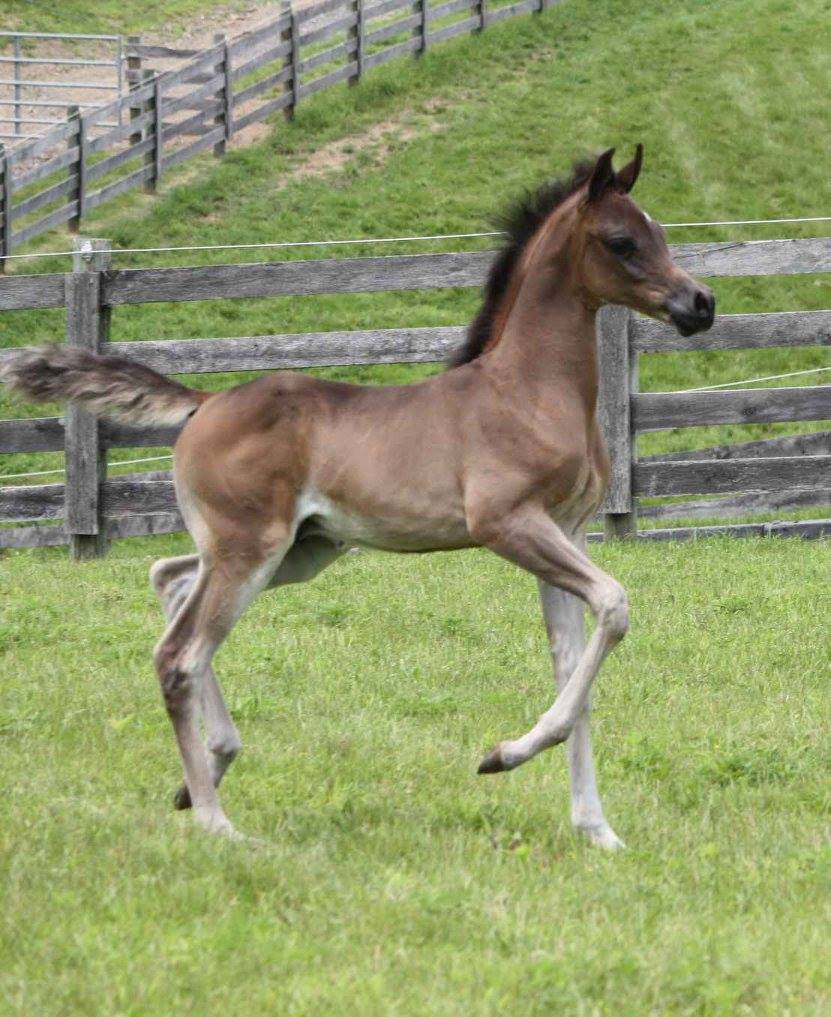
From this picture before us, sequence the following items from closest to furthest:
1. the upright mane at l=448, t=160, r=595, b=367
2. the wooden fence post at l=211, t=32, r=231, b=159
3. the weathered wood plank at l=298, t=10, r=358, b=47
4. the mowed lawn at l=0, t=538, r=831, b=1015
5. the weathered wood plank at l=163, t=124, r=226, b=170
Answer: the mowed lawn at l=0, t=538, r=831, b=1015
the upright mane at l=448, t=160, r=595, b=367
the weathered wood plank at l=163, t=124, r=226, b=170
the wooden fence post at l=211, t=32, r=231, b=159
the weathered wood plank at l=298, t=10, r=358, b=47

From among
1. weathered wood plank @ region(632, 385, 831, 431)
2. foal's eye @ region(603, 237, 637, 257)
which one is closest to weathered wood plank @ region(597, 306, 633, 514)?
weathered wood plank @ region(632, 385, 831, 431)

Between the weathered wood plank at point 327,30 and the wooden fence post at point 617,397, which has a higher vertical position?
the weathered wood plank at point 327,30

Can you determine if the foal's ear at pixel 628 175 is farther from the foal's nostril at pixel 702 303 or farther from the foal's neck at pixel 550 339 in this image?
the foal's nostril at pixel 702 303

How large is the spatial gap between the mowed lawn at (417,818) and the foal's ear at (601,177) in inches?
83.9

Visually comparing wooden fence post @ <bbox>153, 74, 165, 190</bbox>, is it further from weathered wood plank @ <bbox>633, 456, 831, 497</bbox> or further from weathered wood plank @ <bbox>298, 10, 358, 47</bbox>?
weathered wood plank @ <bbox>633, 456, 831, 497</bbox>

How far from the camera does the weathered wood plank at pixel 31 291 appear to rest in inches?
467

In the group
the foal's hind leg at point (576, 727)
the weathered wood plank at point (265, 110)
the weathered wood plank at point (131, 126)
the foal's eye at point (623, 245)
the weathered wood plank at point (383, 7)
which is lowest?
the weathered wood plank at point (265, 110)

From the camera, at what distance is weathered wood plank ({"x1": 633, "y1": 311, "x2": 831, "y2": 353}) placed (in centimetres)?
1166

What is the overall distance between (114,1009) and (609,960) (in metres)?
1.18

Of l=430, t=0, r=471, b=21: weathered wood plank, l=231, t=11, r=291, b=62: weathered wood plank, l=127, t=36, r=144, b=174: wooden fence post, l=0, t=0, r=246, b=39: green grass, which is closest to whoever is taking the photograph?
l=127, t=36, r=144, b=174: wooden fence post

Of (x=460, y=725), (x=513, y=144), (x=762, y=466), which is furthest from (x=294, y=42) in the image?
(x=460, y=725)

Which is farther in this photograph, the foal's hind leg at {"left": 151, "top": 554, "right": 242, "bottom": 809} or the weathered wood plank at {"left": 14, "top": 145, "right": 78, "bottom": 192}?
the weathered wood plank at {"left": 14, "top": 145, "right": 78, "bottom": 192}

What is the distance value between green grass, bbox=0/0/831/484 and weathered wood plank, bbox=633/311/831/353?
3.99 metres

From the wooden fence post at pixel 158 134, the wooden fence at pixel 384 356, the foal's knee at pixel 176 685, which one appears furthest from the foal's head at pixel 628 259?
the wooden fence post at pixel 158 134
